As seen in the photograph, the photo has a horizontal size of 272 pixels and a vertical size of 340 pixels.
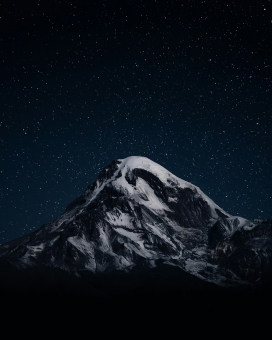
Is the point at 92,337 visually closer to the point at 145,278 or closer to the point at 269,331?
the point at 269,331

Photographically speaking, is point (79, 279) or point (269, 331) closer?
point (269, 331)

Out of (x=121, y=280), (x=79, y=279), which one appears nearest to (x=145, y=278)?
(x=121, y=280)

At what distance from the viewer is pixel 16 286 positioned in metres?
160

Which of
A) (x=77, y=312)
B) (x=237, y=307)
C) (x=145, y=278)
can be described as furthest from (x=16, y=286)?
(x=237, y=307)

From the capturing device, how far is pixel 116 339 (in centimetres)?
10919

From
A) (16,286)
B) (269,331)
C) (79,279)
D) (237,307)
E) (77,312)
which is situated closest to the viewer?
(269,331)

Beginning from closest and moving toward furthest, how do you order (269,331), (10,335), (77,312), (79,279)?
(10,335) → (269,331) → (77,312) → (79,279)

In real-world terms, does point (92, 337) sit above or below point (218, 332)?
above

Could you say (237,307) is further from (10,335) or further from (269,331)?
(10,335)

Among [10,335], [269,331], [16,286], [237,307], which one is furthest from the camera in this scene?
[16,286]

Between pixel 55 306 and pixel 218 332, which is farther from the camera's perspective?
Result: pixel 55 306

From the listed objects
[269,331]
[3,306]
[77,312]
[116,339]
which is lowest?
[269,331]

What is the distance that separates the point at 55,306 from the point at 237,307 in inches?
2196

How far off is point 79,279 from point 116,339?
7727cm
